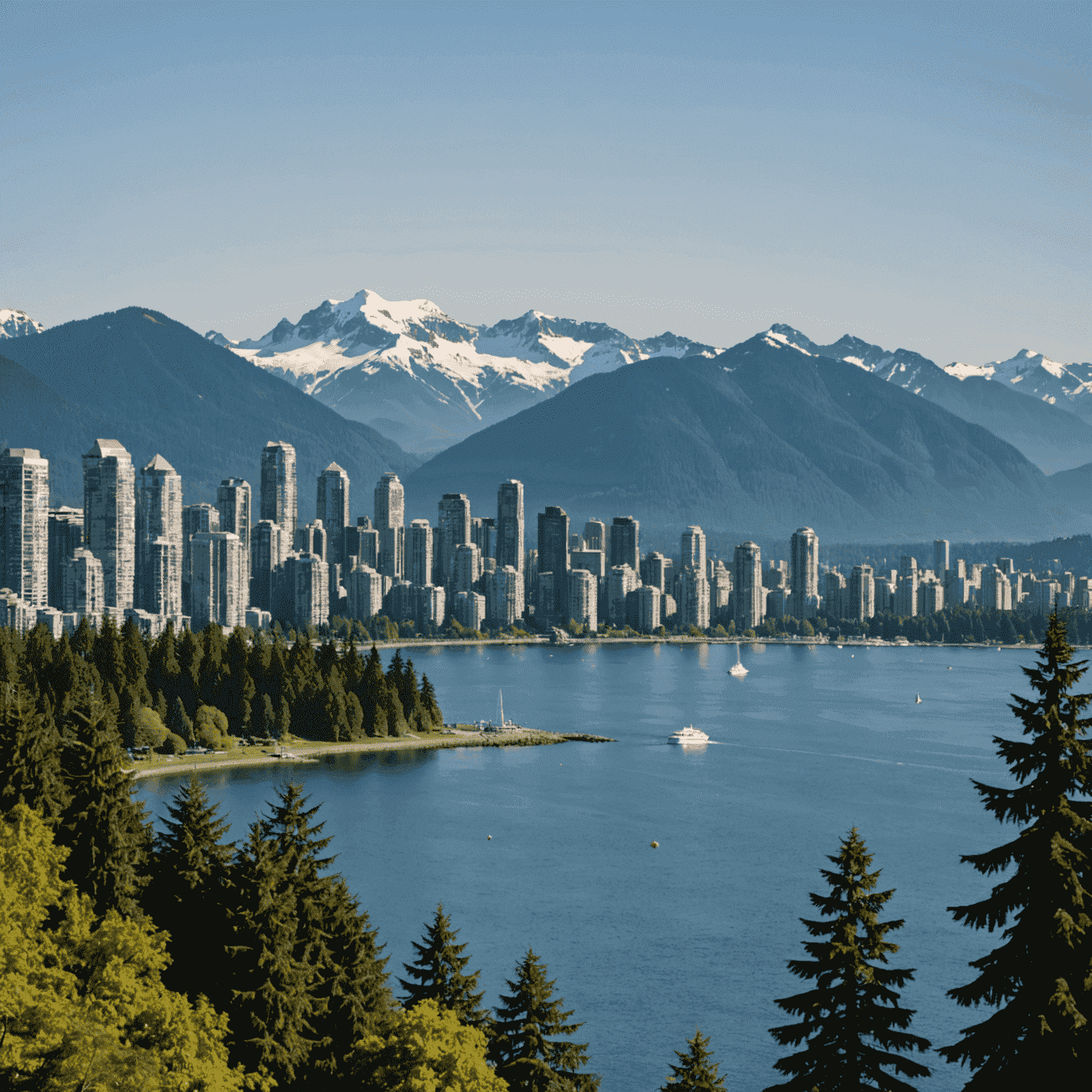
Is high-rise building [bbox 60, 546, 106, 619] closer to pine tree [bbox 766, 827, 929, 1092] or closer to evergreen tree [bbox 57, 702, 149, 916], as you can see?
evergreen tree [bbox 57, 702, 149, 916]

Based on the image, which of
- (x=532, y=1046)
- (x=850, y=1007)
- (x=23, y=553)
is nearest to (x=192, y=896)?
(x=532, y=1046)

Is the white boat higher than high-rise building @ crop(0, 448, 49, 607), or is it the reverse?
high-rise building @ crop(0, 448, 49, 607)

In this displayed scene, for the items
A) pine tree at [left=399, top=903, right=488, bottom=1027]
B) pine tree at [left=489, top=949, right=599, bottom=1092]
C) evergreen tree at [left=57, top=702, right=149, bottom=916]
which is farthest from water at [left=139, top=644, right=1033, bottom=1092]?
pine tree at [left=489, top=949, right=599, bottom=1092]

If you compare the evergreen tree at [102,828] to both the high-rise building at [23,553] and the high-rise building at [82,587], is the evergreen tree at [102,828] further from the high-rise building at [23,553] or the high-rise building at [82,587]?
the high-rise building at [82,587]

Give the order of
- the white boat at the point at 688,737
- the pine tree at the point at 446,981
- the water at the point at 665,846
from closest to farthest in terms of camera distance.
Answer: the pine tree at the point at 446,981 < the water at the point at 665,846 < the white boat at the point at 688,737

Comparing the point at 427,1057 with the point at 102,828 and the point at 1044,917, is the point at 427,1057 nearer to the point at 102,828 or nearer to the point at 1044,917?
the point at 1044,917

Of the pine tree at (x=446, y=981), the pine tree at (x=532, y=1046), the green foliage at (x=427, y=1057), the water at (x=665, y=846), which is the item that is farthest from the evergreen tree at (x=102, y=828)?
the water at (x=665, y=846)
